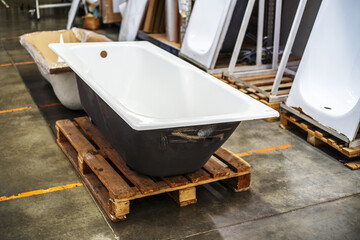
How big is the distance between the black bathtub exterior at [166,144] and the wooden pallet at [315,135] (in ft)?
4.01

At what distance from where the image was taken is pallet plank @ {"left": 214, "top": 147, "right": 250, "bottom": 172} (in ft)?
11.0

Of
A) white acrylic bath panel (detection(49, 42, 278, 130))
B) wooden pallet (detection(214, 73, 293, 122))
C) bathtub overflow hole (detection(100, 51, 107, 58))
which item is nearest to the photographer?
white acrylic bath panel (detection(49, 42, 278, 130))

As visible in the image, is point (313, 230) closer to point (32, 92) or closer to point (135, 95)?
point (135, 95)

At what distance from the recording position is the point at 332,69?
4141 mm

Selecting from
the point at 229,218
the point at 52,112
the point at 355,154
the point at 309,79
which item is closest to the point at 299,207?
the point at 229,218

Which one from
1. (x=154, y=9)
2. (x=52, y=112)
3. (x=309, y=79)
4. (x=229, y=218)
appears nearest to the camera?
(x=229, y=218)

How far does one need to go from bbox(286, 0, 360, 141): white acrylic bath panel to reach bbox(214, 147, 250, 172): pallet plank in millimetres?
936

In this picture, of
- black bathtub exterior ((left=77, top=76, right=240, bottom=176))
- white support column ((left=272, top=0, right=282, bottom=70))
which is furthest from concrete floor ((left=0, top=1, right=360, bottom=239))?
white support column ((left=272, top=0, right=282, bottom=70))

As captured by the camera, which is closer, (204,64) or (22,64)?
(204,64)

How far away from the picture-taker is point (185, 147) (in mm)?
2914

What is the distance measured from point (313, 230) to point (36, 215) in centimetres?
178

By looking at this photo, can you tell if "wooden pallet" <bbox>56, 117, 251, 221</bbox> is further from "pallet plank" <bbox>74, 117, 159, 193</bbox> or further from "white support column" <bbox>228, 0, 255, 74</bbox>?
"white support column" <bbox>228, 0, 255, 74</bbox>

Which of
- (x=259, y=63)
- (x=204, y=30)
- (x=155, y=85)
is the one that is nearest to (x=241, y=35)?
(x=259, y=63)

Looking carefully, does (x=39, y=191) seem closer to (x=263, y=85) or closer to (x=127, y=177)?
(x=127, y=177)
